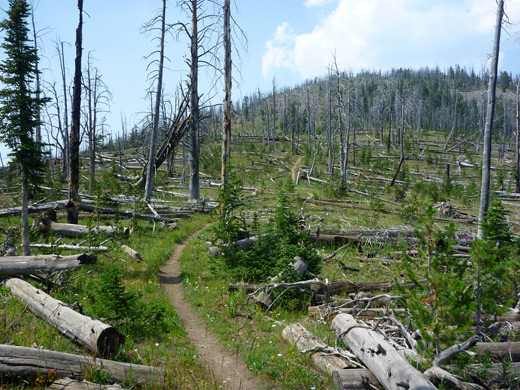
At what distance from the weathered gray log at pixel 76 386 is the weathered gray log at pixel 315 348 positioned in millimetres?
3046

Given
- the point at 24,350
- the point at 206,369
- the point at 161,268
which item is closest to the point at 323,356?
the point at 206,369

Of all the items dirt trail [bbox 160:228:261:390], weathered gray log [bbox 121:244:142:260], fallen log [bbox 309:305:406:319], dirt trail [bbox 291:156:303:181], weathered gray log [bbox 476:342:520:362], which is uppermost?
dirt trail [bbox 291:156:303:181]

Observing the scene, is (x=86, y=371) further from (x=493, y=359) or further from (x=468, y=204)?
(x=468, y=204)

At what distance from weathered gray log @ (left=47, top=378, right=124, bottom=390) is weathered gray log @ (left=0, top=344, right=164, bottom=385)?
0.72 ft

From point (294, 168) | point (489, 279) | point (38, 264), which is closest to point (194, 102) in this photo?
point (38, 264)

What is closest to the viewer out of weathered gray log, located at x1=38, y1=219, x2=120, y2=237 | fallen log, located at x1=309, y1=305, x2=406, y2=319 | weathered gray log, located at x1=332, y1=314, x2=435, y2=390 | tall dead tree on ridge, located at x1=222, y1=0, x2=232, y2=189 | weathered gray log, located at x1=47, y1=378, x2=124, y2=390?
weathered gray log, located at x1=332, y1=314, x2=435, y2=390

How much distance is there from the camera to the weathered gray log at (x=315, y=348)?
533 cm

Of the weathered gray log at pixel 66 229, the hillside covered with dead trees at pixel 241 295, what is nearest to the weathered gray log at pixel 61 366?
the hillside covered with dead trees at pixel 241 295

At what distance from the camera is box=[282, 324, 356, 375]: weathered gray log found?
17.5 ft

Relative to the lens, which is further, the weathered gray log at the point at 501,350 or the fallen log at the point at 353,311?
the fallen log at the point at 353,311

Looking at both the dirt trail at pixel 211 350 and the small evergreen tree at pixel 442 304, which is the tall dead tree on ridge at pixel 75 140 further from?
the small evergreen tree at pixel 442 304

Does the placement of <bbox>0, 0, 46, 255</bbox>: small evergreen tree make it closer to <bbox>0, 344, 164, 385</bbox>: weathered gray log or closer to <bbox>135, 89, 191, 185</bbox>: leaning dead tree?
<bbox>0, 344, 164, 385</bbox>: weathered gray log

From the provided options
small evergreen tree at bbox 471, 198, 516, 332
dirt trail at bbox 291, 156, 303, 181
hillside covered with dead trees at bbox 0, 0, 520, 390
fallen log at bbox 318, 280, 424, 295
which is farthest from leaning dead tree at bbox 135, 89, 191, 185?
small evergreen tree at bbox 471, 198, 516, 332

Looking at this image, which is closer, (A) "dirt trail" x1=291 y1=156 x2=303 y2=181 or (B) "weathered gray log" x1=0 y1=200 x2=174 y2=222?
(B) "weathered gray log" x1=0 y1=200 x2=174 y2=222
